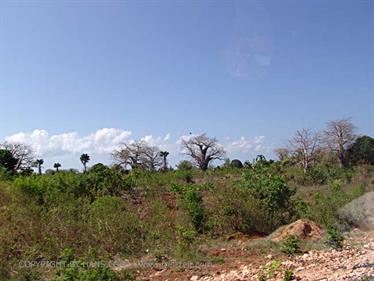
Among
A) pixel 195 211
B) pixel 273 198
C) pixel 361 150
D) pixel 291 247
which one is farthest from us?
pixel 361 150

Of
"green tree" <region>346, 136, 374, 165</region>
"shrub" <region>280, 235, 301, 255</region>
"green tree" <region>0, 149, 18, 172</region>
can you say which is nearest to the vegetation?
"shrub" <region>280, 235, 301, 255</region>

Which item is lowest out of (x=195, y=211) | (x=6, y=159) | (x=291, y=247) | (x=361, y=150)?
(x=291, y=247)

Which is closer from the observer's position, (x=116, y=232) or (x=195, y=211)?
(x=116, y=232)

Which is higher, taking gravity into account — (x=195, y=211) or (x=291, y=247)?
(x=195, y=211)

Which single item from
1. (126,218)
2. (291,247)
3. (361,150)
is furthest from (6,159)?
(361,150)

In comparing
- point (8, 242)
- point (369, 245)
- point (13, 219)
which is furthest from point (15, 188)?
point (369, 245)

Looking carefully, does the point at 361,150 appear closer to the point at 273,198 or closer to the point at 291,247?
the point at 273,198

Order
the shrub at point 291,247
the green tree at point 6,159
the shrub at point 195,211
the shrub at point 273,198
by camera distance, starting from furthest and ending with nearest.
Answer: the green tree at point 6,159 → the shrub at point 273,198 → the shrub at point 195,211 → the shrub at point 291,247

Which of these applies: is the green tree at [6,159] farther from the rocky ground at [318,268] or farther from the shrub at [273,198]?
the rocky ground at [318,268]

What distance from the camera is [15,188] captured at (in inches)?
322

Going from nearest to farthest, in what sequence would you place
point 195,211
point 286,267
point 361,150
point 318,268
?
point 318,268 → point 286,267 → point 195,211 → point 361,150

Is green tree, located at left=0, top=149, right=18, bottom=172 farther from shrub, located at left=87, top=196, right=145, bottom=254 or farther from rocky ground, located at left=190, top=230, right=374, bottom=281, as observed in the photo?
rocky ground, located at left=190, top=230, right=374, bottom=281

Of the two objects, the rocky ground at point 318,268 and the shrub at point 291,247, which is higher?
the shrub at point 291,247

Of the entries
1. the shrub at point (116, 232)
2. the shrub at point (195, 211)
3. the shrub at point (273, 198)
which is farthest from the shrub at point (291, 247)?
the shrub at point (273, 198)
